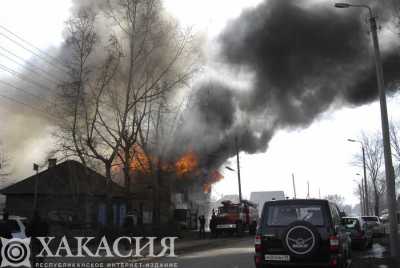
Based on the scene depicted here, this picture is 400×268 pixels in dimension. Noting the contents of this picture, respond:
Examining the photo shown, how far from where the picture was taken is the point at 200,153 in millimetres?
36781

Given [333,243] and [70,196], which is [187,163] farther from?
[333,243]

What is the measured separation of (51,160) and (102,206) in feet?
20.1

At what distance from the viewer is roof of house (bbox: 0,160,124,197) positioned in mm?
31134

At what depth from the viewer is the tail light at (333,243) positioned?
29.4 feet

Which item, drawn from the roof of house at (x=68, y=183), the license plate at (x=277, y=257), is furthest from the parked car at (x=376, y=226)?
the license plate at (x=277, y=257)

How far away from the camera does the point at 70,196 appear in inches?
1296

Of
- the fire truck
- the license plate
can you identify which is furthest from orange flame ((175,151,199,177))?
the license plate

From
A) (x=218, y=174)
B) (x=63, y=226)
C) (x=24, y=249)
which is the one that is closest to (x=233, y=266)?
(x=24, y=249)

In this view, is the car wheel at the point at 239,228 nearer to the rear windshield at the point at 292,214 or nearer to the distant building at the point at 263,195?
the rear windshield at the point at 292,214

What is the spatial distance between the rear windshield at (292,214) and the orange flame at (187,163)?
2620 cm

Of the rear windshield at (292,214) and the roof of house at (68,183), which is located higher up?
the roof of house at (68,183)

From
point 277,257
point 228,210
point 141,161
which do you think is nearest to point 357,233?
point 277,257

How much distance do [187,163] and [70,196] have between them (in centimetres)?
870

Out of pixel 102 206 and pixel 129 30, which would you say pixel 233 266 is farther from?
pixel 102 206
